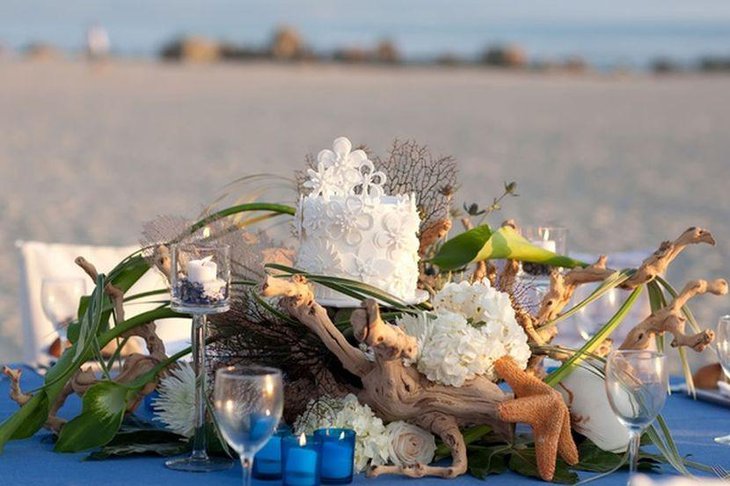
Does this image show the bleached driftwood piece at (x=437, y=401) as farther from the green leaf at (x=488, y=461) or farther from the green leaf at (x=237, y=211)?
the green leaf at (x=237, y=211)

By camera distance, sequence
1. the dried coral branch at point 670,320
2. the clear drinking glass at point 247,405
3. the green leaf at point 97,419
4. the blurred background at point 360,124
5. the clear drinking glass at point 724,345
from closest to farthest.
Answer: the clear drinking glass at point 247,405
the green leaf at point 97,419
the dried coral branch at point 670,320
the clear drinking glass at point 724,345
the blurred background at point 360,124

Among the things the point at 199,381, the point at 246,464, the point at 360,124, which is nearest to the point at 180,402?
the point at 199,381

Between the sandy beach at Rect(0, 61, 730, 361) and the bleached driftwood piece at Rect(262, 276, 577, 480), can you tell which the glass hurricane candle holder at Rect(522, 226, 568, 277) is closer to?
the bleached driftwood piece at Rect(262, 276, 577, 480)

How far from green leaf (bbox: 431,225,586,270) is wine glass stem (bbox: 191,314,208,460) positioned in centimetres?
58

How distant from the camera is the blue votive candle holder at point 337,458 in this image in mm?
2398

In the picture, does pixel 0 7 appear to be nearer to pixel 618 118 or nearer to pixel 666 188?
pixel 618 118

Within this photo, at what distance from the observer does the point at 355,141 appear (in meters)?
21.6

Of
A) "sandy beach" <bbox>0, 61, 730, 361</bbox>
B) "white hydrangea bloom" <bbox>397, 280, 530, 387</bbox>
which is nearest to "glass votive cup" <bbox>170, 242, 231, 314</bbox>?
"white hydrangea bloom" <bbox>397, 280, 530, 387</bbox>

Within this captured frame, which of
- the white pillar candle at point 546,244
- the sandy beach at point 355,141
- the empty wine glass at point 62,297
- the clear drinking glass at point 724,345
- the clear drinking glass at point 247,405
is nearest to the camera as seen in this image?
the clear drinking glass at point 247,405

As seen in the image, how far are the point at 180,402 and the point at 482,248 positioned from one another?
696mm

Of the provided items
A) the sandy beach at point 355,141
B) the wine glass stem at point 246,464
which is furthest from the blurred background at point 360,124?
the wine glass stem at point 246,464

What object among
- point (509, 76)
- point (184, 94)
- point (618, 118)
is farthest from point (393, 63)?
point (618, 118)

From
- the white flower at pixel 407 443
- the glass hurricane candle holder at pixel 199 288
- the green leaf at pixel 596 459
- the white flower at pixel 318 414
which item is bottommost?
the green leaf at pixel 596 459

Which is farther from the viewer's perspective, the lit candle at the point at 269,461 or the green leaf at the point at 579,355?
the green leaf at the point at 579,355
